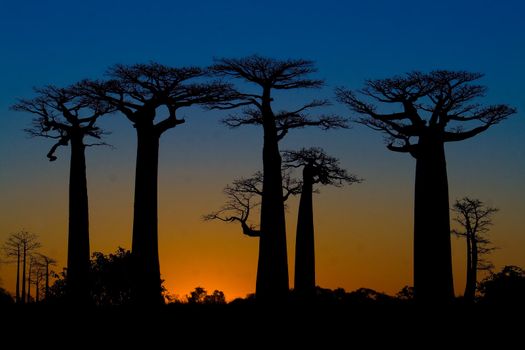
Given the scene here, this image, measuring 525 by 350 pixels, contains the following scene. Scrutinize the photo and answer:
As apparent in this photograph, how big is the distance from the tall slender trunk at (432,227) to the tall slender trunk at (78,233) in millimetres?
9094

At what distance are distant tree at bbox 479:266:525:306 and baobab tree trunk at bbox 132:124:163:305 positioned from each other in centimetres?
821

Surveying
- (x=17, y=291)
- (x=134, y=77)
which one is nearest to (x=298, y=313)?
(x=134, y=77)

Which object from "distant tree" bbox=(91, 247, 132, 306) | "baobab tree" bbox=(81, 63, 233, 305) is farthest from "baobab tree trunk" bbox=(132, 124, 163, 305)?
"distant tree" bbox=(91, 247, 132, 306)

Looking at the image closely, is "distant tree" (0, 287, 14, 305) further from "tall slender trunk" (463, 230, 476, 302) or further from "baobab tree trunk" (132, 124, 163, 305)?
"tall slender trunk" (463, 230, 476, 302)

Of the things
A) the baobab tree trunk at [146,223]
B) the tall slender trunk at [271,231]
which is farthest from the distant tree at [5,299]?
the tall slender trunk at [271,231]

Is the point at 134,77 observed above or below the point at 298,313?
above

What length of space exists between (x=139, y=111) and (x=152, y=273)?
416 centimetres

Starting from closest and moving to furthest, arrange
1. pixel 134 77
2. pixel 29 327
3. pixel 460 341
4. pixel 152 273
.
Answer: pixel 460 341, pixel 29 327, pixel 152 273, pixel 134 77

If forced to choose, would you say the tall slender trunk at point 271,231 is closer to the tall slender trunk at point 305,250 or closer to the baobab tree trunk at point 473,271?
the tall slender trunk at point 305,250

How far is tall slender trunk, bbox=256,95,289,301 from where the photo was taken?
22062mm

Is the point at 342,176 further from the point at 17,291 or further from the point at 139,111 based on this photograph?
the point at 17,291

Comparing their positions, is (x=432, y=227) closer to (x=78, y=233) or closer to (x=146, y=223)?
(x=146, y=223)

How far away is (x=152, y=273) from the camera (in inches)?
809

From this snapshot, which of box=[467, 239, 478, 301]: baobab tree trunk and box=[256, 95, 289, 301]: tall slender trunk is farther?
box=[467, 239, 478, 301]: baobab tree trunk
